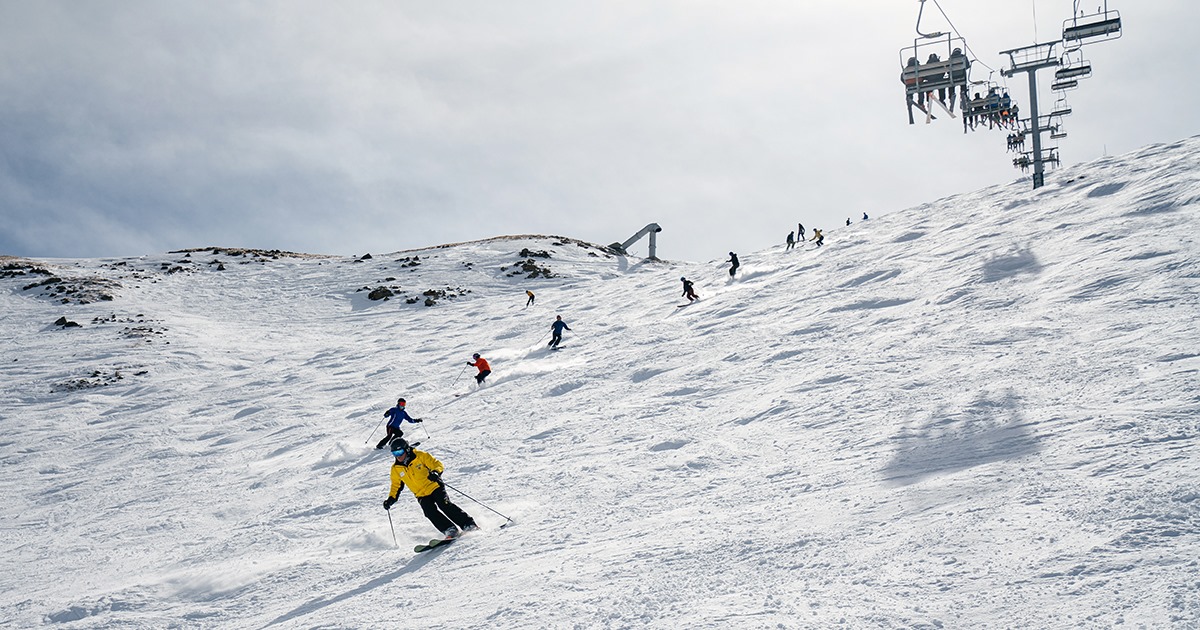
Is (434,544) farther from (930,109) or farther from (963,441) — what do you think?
(930,109)

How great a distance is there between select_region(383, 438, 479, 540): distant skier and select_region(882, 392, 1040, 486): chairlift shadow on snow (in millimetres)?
4309

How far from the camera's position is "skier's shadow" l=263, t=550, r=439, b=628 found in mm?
6227

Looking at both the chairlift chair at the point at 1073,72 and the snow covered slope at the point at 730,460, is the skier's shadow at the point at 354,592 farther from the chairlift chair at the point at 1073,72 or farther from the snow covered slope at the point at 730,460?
the chairlift chair at the point at 1073,72

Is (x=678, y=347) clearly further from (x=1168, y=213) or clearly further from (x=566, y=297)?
(x=566, y=297)

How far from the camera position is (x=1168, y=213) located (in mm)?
15430

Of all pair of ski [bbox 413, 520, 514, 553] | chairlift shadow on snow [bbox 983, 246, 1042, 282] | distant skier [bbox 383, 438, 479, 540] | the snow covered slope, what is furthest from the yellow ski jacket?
chairlift shadow on snow [bbox 983, 246, 1042, 282]

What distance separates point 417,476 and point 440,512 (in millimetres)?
452

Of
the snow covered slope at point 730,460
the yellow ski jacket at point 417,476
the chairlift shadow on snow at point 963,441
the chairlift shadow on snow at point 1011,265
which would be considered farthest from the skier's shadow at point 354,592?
the chairlift shadow on snow at point 1011,265

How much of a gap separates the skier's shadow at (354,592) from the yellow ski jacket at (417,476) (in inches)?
29.5

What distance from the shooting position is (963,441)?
23.6ft

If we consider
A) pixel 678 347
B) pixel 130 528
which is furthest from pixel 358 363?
pixel 130 528

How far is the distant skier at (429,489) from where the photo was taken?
7770mm

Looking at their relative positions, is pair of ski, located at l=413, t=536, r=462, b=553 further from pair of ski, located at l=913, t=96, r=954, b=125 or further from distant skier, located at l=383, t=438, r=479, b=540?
pair of ski, located at l=913, t=96, r=954, b=125

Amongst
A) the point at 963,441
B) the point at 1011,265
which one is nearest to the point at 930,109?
the point at 1011,265
